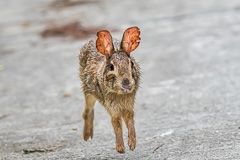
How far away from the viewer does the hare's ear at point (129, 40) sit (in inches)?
209

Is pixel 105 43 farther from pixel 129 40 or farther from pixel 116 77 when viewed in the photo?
pixel 116 77

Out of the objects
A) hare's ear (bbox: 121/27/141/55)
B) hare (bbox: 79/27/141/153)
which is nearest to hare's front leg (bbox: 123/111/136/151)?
hare (bbox: 79/27/141/153)

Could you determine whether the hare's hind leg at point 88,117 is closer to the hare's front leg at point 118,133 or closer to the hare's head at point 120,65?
the hare's front leg at point 118,133

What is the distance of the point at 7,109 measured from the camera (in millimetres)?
8812

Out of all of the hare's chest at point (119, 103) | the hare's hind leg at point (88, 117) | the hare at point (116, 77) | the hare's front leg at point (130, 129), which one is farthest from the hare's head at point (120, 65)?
the hare's hind leg at point (88, 117)

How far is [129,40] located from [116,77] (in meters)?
0.57

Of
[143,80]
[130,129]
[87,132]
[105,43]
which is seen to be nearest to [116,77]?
[105,43]

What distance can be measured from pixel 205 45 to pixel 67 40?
3813 mm

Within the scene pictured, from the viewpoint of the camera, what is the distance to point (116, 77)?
4938mm

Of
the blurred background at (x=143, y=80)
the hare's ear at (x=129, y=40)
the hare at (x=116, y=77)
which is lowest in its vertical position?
the blurred background at (x=143, y=80)

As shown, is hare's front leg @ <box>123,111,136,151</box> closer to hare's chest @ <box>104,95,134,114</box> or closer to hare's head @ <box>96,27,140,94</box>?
hare's chest @ <box>104,95,134,114</box>

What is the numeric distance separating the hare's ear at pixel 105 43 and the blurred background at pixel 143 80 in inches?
50.7

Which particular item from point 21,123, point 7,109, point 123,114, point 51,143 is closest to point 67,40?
point 7,109

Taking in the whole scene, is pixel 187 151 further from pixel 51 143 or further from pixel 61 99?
pixel 61 99
